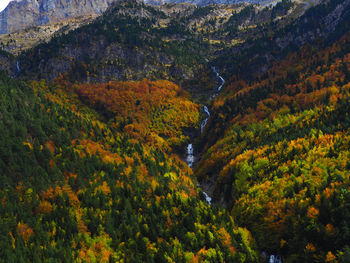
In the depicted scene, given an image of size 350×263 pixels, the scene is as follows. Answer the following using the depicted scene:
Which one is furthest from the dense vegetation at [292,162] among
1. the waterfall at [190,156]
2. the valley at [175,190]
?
the waterfall at [190,156]

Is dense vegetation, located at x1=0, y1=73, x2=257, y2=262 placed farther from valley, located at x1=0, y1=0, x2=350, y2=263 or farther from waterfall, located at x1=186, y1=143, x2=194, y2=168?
waterfall, located at x1=186, y1=143, x2=194, y2=168

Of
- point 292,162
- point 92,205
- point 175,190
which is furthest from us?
point 175,190

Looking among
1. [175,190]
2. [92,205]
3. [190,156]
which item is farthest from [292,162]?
[190,156]

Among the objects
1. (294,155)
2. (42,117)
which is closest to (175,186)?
(294,155)

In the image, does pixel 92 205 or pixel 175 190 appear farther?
pixel 175 190

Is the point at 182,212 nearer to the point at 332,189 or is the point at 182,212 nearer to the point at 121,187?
the point at 121,187

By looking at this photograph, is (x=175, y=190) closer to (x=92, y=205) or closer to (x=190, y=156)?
(x=92, y=205)

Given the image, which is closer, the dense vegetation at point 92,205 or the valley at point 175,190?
the valley at point 175,190

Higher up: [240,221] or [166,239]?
[240,221]

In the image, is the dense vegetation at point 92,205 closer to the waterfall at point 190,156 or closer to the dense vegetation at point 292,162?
Result: the dense vegetation at point 292,162

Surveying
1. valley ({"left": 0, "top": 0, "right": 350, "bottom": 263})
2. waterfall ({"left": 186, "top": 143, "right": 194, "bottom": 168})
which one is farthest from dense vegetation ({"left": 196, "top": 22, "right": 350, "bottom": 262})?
waterfall ({"left": 186, "top": 143, "right": 194, "bottom": 168})

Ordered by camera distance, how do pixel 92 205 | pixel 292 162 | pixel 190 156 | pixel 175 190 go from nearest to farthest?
pixel 92 205
pixel 292 162
pixel 175 190
pixel 190 156
